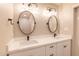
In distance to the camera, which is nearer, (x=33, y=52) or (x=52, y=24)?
(x=33, y=52)

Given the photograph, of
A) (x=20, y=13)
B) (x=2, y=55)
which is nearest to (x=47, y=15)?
(x=20, y=13)

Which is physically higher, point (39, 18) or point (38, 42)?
point (39, 18)

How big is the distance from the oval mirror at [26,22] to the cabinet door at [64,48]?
409 millimetres

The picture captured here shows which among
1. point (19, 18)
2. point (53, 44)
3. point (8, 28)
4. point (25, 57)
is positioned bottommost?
point (25, 57)

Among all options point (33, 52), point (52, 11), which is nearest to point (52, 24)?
point (52, 11)

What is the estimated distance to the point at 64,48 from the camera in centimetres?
143

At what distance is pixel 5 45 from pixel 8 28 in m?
0.21

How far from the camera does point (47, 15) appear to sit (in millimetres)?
1434

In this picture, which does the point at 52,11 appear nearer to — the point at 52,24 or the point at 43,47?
the point at 52,24

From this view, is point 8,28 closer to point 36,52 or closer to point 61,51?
point 36,52

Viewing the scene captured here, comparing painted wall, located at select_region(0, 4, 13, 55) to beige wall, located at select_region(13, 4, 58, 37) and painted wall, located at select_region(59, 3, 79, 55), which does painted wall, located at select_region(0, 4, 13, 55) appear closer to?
beige wall, located at select_region(13, 4, 58, 37)

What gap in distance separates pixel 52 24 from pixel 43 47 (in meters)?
0.32

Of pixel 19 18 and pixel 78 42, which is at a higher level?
pixel 19 18

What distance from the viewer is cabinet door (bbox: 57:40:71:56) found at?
1.41 m
